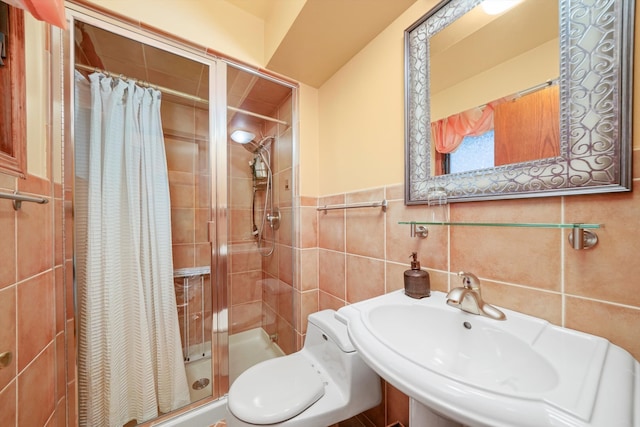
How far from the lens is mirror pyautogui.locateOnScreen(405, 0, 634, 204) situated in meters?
0.54

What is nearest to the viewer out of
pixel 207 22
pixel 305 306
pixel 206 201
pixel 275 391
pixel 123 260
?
pixel 275 391

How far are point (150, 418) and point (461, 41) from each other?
7.10 feet

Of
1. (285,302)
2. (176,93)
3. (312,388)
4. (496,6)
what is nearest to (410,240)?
(312,388)

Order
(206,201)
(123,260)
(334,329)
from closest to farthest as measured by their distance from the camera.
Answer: (334,329)
(123,260)
(206,201)

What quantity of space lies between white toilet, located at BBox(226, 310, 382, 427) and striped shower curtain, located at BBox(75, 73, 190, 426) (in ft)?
1.95

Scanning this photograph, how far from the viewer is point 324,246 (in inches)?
57.9

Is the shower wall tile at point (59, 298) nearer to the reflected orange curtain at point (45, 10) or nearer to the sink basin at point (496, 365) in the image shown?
the reflected orange curtain at point (45, 10)

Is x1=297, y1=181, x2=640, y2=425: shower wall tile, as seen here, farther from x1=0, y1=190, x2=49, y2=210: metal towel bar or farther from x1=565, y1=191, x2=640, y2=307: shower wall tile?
x1=0, y1=190, x2=49, y2=210: metal towel bar

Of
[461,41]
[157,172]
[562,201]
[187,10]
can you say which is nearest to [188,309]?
[157,172]

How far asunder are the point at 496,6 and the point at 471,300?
0.94 meters

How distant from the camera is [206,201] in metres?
1.33

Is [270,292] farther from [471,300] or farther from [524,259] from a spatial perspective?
[524,259]

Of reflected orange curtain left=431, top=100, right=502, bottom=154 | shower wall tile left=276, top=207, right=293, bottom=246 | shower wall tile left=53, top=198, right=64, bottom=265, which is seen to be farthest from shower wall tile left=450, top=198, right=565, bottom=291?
shower wall tile left=53, top=198, right=64, bottom=265

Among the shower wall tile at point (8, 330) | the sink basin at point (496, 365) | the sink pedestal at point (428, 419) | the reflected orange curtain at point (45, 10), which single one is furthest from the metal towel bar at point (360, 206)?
the shower wall tile at point (8, 330)
